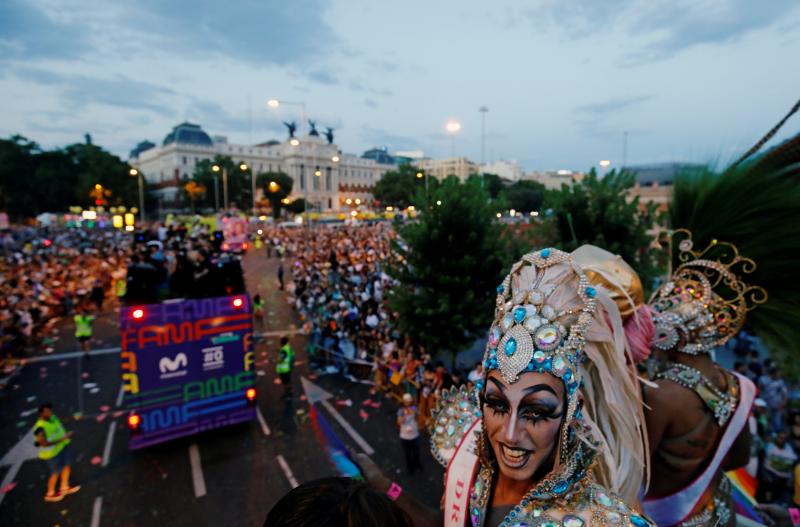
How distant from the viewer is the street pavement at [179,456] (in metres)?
6.26

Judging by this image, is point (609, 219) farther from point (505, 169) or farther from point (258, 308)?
point (505, 169)

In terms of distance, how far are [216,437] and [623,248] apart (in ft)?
28.7

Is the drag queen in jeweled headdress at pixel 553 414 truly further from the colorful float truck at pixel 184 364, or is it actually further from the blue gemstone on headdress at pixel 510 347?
the colorful float truck at pixel 184 364

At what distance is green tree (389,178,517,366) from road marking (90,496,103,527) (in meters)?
5.71

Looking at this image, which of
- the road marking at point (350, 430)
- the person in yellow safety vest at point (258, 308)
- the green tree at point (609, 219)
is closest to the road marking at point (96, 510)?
the road marking at point (350, 430)

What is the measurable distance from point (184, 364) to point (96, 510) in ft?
7.65

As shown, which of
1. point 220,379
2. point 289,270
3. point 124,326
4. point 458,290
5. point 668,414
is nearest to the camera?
point 668,414

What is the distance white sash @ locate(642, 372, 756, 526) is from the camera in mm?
2609

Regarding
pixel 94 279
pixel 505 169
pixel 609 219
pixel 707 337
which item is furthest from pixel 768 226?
pixel 505 169

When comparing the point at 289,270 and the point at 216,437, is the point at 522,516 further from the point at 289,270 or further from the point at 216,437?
the point at 289,270

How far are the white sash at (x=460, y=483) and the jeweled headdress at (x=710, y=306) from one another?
172 cm

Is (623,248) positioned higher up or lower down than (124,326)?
higher up

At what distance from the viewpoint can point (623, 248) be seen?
792cm

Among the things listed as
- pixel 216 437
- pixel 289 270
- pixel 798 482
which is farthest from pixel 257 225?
pixel 798 482
